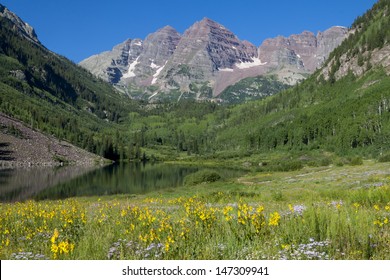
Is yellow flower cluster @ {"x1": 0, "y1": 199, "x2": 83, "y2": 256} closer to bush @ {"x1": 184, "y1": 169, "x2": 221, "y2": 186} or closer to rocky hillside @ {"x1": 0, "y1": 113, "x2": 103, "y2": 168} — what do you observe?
bush @ {"x1": 184, "y1": 169, "x2": 221, "y2": 186}

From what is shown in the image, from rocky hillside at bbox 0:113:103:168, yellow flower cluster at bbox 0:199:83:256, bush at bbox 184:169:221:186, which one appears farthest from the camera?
rocky hillside at bbox 0:113:103:168

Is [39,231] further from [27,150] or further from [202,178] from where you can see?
[27,150]

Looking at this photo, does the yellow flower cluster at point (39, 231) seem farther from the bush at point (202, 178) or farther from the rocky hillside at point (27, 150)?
the rocky hillside at point (27, 150)

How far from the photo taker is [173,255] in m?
7.39

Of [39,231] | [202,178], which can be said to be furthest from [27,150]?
[39,231]

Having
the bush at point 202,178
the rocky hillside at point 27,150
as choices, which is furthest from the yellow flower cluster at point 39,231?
the rocky hillside at point 27,150

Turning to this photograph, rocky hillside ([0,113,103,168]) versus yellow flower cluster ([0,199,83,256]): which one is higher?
rocky hillside ([0,113,103,168])

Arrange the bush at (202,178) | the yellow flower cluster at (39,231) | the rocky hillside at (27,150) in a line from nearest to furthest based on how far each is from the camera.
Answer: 1. the yellow flower cluster at (39,231)
2. the bush at (202,178)
3. the rocky hillside at (27,150)

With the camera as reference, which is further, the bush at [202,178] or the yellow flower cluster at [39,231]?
the bush at [202,178]

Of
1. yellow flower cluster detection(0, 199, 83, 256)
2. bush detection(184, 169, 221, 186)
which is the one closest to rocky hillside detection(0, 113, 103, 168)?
bush detection(184, 169, 221, 186)

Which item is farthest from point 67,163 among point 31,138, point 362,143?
point 362,143

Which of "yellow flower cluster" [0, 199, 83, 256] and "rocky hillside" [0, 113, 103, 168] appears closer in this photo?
"yellow flower cluster" [0, 199, 83, 256]
